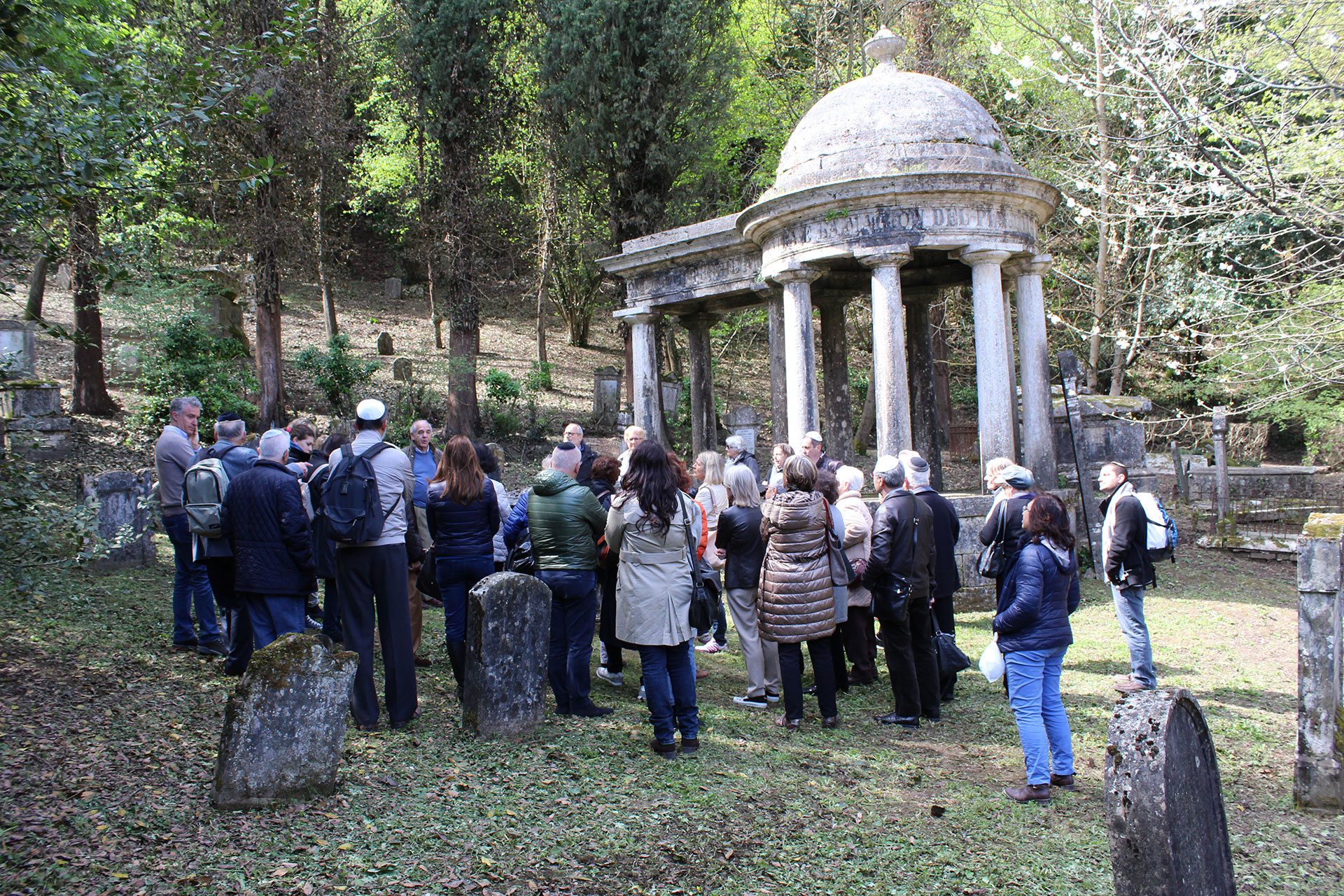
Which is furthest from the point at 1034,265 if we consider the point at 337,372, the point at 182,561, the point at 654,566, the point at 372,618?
the point at 337,372

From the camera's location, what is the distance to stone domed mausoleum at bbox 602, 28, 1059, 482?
11062 millimetres

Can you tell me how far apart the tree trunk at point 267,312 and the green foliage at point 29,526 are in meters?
13.0

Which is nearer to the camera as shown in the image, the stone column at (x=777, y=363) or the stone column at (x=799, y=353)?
the stone column at (x=799, y=353)

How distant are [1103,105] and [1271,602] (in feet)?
41.0

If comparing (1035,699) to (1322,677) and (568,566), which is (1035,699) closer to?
(1322,677)

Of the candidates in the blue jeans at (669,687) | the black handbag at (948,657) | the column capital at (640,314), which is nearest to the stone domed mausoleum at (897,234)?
the column capital at (640,314)

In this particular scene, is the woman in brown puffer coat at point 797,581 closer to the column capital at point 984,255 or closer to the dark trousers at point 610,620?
the dark trousers at point 610,620

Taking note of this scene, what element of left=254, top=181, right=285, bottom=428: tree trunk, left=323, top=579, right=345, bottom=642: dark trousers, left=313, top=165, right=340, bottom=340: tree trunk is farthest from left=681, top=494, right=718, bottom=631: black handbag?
left=313, top=165, right=340, bottom=340: tree trunk

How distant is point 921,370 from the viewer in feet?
47.8

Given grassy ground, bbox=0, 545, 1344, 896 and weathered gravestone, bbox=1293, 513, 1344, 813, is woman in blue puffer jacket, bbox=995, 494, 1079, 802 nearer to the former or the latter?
grassy ground, bbox=0, 545, 1344, 896

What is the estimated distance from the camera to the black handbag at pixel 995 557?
5422mm

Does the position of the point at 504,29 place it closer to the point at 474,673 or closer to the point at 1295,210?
the point at 1295,210

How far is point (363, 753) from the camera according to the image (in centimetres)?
501

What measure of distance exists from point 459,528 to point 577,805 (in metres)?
2.17
